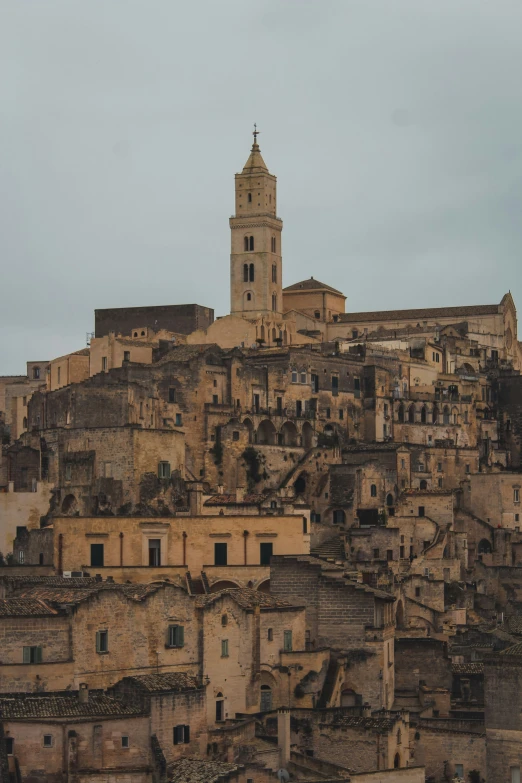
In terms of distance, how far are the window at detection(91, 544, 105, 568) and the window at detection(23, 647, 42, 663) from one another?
11.4 m

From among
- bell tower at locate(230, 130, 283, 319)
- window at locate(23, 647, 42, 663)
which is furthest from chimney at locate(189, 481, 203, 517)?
bell tower at locate(230, 130, 283, 319)

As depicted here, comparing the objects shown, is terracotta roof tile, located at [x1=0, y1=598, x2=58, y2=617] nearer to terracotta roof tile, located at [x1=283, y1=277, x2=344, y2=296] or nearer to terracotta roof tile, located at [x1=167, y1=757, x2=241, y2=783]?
terracotta roof tile, located at [x1=167, y1=757, x2=241, y2=783]

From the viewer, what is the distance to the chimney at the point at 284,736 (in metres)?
51.4

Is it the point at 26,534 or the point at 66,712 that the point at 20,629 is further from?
the point at 26,534

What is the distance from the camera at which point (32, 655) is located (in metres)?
53.6

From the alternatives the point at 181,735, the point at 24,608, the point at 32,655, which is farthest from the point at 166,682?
the point at 24,608

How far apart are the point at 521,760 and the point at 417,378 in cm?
4924

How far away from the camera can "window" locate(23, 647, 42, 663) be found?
5347 cm

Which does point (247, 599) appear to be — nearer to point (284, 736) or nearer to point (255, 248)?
point (284, 736)

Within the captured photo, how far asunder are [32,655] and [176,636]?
474cm

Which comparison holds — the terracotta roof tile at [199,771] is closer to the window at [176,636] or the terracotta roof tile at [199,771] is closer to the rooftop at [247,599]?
the window at [176,636]

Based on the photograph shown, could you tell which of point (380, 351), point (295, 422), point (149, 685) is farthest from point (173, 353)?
point (149, 685)

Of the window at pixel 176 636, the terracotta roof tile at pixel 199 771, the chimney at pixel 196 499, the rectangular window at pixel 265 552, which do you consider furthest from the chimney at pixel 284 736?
the chimney at pixel 196 499

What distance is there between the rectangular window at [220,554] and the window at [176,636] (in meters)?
10.6
